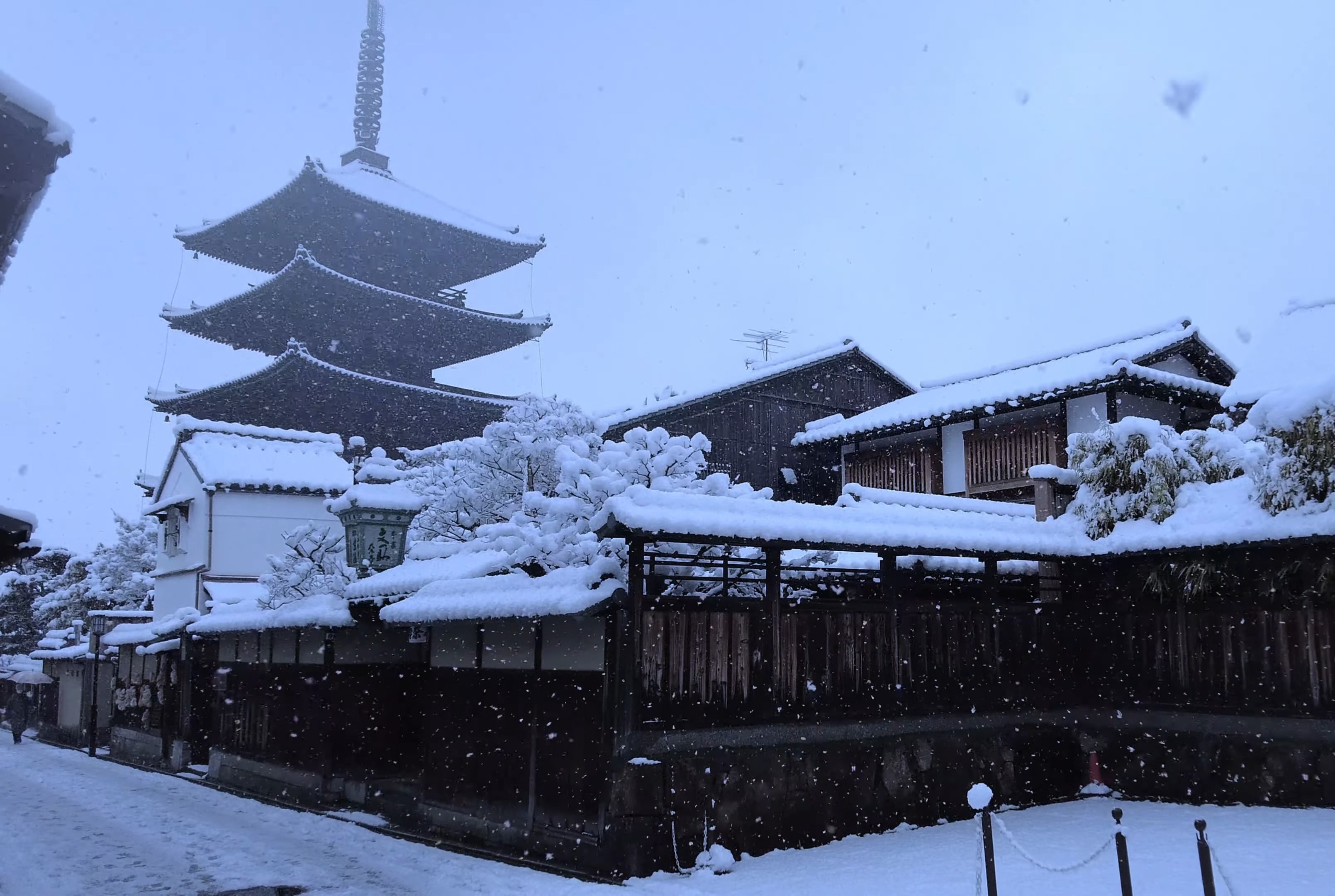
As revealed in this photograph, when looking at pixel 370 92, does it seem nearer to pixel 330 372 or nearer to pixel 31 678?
pixel 330 372

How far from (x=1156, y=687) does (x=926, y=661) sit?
341cm

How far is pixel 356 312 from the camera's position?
1473 inches

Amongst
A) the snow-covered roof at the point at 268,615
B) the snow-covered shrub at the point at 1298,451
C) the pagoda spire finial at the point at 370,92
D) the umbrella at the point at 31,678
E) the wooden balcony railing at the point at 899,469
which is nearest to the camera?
the snow-covered shrub at the point at 1298,451

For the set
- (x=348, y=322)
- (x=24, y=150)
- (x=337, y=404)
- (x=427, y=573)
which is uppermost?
(x=348, y=322)

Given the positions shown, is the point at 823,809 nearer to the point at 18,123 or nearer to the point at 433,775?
the point at 433,775

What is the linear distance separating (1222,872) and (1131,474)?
28.5 feet

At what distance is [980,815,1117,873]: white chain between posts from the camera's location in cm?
866

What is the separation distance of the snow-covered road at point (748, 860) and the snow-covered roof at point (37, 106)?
7.74 meters

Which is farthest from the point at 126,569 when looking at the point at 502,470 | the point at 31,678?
the point at 502,470

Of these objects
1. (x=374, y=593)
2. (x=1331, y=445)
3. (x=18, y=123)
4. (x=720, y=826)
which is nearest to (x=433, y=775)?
(x=374, y=593)

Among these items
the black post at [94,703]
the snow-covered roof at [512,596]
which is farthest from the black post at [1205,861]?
the black post at [94,703]

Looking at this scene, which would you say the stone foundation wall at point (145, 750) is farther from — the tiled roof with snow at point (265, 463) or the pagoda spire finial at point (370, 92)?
the pagoda spire finial at point (370, 92)

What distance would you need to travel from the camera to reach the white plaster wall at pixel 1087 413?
2178 cm

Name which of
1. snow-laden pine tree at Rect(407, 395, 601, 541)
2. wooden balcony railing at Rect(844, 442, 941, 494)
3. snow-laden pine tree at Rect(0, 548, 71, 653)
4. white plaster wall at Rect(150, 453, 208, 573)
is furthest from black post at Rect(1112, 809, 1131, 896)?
snow-laden pine tree at Rect(0, 548, 71, 653)
